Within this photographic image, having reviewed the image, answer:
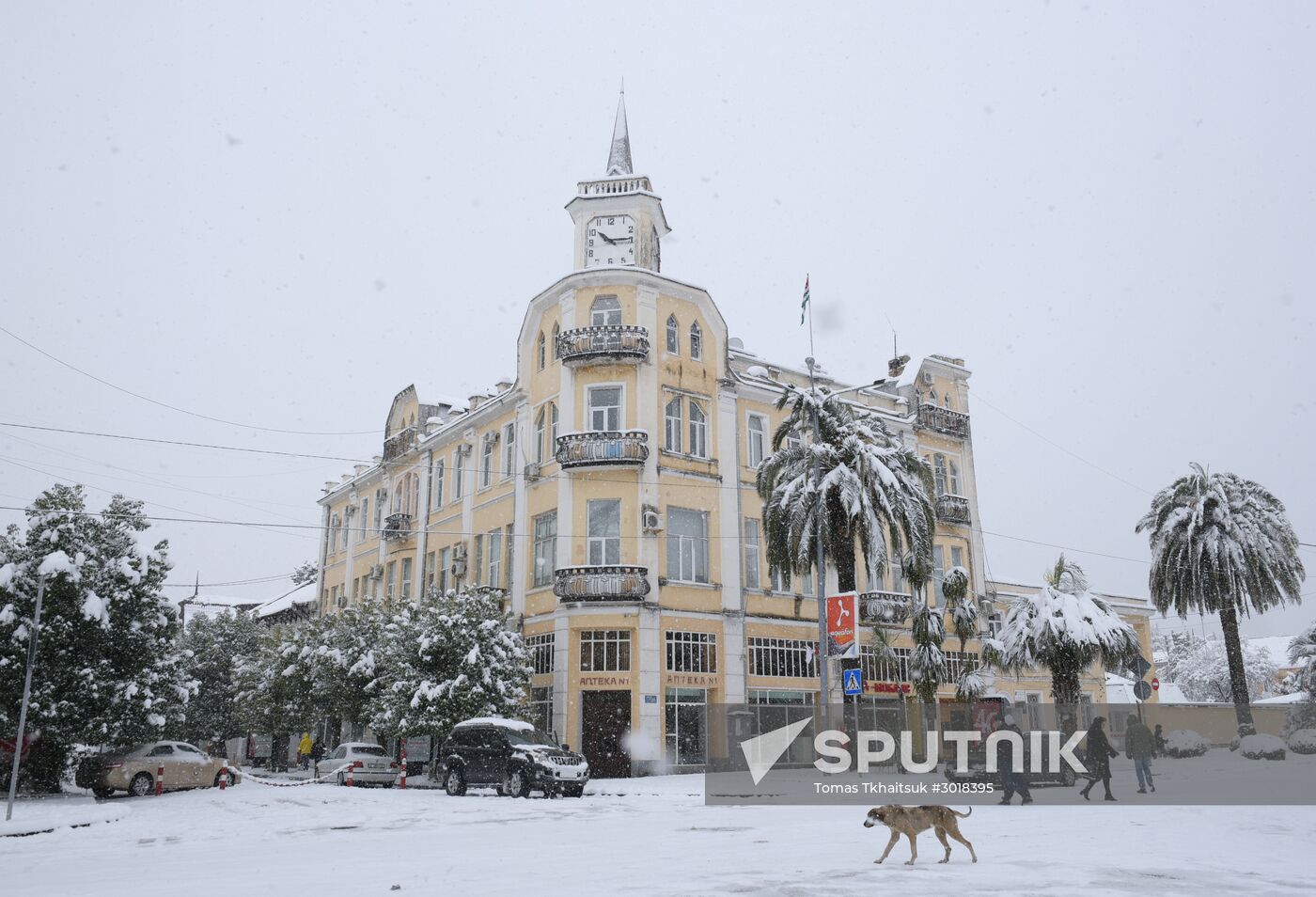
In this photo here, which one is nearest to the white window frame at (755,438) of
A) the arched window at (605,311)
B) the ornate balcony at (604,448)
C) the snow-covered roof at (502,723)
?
the ornate balcony at (604,448)

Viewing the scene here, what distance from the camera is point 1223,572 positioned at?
1356 inches

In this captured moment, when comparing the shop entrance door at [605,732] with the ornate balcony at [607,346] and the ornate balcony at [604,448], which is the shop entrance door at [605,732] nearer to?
the ornate balcony at [604,448]

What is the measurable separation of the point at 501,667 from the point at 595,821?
13.1 metres

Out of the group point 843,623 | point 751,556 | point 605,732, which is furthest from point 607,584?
point 843,623

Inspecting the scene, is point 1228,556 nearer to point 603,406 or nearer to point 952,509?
point 952,509

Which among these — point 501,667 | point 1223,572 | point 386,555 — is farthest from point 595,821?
point 386,555

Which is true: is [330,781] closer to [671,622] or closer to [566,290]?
[671,622]

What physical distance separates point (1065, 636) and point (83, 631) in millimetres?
26698

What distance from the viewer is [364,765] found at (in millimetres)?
30953

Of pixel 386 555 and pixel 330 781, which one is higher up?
pixel 386 555

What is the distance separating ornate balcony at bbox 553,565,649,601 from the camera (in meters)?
32.6

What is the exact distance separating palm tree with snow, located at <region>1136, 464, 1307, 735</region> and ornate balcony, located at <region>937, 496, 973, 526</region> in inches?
352

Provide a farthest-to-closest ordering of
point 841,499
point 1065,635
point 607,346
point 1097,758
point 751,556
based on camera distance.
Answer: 1. point 751,556
2. point 607,346
3. point 1065,635
4. point 841,499
5. point 1097,758

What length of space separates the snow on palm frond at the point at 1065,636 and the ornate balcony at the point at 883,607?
7361 mm
